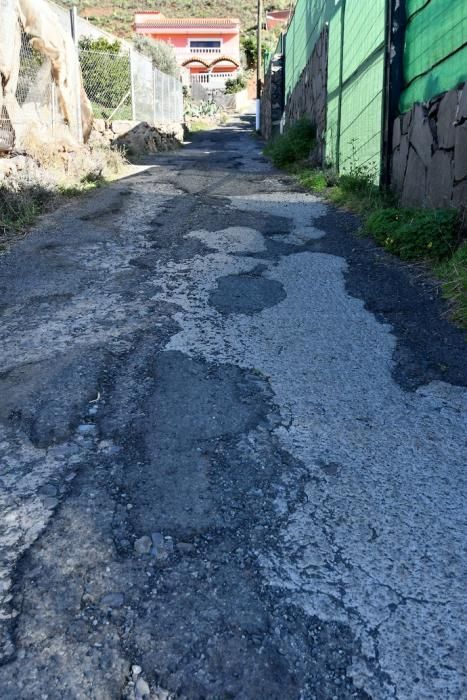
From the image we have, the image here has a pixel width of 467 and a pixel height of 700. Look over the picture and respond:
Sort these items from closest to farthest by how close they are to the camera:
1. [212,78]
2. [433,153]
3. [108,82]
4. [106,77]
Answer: [433,153]
[106,77]
[108,82]
[212,78]

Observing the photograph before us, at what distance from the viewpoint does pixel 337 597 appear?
157 cm

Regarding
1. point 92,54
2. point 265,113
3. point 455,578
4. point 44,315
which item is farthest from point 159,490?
point 265,113

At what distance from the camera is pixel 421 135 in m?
4.94

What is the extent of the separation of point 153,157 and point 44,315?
428 inches

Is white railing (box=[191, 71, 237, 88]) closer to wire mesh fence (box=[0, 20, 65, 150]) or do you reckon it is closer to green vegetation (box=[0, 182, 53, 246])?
wire mesh fence (box=[0, 20, 65, 150])

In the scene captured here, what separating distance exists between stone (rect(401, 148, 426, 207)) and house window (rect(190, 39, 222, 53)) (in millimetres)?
44288

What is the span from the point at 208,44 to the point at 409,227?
4602 centimetres

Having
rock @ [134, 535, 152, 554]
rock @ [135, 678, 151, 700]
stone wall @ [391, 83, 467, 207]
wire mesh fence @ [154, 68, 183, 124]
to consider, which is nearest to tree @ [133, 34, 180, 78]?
wire mesh fence @ [154, 68, 183, 124]

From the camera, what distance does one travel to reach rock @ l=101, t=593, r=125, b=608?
1.54 meters

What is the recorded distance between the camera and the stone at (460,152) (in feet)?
13.3

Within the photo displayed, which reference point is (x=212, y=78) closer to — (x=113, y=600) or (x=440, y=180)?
(x=440, y=180)

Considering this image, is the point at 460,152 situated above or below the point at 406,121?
below

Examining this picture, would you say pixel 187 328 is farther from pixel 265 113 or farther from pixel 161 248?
pixel 265 113

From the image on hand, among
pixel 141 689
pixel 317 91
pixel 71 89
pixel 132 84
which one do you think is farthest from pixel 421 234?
pixel 132 84
